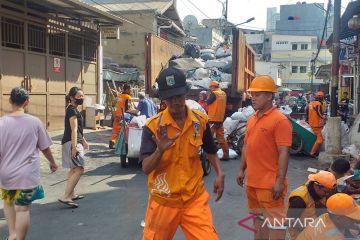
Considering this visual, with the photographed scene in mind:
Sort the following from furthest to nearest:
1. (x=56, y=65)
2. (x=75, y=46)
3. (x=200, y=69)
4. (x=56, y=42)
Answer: (x=75, y=46), (x=56, y=42), (x=56, y=65), (x=200, y=69)

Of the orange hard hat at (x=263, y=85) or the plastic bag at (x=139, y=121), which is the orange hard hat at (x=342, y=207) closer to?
the orange hard hat at (x=263, y=85)

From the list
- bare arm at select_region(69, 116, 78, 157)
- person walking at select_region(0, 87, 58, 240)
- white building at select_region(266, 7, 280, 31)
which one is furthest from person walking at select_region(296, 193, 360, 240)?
white building at select_region(266, 7, 280, 31)

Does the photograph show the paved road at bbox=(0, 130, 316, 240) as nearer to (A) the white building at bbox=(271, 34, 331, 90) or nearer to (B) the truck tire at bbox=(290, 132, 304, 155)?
(B) the truck tire at bbox=(290, 132, 304, 155)

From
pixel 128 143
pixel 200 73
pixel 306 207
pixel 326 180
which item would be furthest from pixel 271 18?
pixel 306 207

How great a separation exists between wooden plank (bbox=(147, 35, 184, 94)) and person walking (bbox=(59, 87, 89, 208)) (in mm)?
5427

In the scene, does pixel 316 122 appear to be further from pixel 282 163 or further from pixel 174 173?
pixel 174 173

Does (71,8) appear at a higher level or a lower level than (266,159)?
higher

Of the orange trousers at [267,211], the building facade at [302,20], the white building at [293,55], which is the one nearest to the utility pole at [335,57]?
the orange trousers at [267,211]

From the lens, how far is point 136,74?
23.2 m

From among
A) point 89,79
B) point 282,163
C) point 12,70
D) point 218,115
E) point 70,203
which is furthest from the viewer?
point 89,79

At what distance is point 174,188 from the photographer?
2912 mm

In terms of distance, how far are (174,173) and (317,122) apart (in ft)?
26.3

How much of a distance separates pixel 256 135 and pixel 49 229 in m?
2.76

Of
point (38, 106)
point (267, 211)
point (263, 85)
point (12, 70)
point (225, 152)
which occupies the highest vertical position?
point (12, 70)
